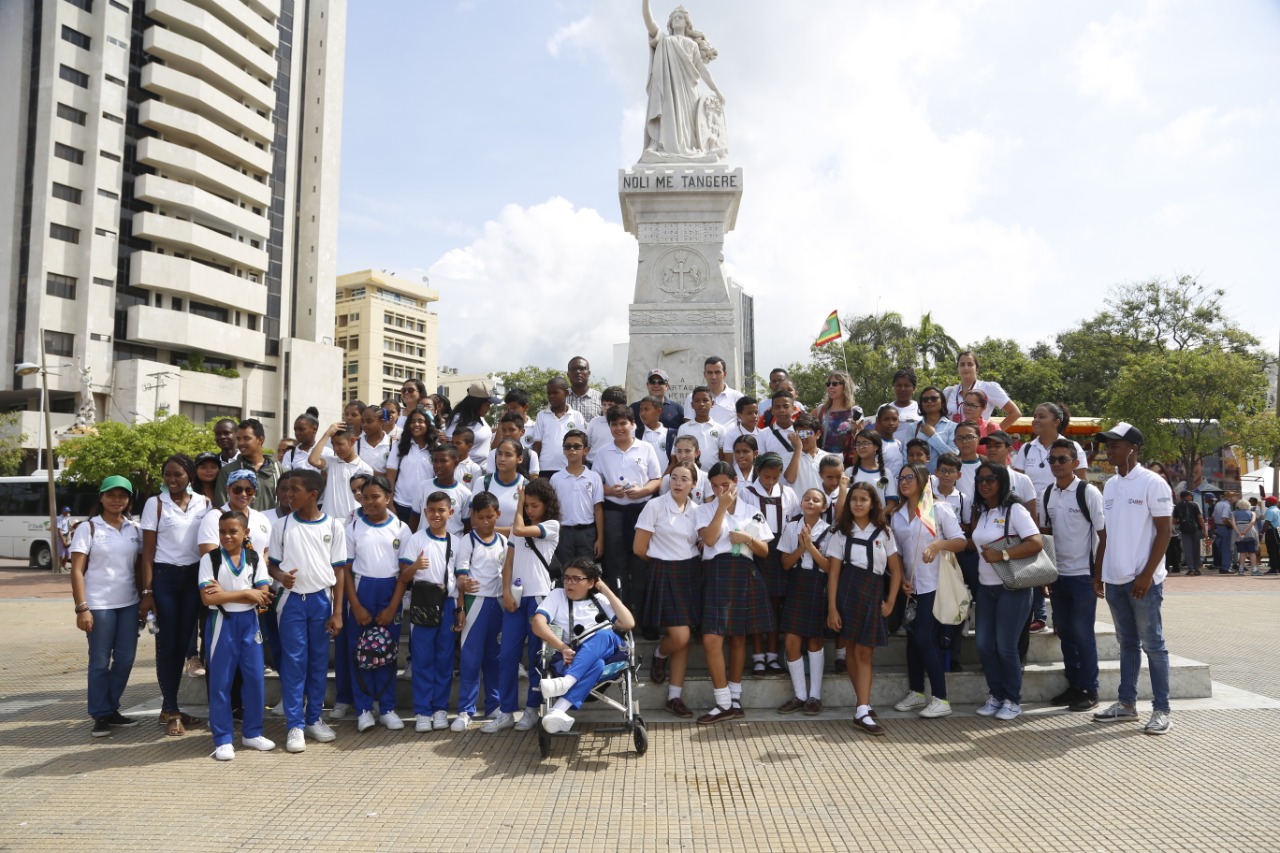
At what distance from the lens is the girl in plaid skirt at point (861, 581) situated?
524cm

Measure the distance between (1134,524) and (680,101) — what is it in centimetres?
813

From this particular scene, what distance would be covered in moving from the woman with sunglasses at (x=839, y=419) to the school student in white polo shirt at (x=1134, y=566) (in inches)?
77.8

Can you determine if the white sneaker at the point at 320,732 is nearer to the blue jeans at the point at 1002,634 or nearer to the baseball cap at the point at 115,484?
the baseball cap at the point at 115,484

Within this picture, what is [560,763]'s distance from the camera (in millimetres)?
4734

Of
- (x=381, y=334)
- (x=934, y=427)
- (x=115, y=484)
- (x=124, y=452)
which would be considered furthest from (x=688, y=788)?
(x=381, y=334)

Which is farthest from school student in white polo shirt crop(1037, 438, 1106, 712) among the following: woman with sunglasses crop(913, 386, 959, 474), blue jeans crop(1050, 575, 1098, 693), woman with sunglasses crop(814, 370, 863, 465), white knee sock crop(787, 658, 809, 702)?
white knee sock crop(787, 658, 809, 702)

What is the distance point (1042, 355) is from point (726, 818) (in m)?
43.3

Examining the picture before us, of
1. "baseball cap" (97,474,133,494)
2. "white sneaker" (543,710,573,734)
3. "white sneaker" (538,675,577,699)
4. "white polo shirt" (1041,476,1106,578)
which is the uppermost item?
"baseball cap" (97,474,133,494)

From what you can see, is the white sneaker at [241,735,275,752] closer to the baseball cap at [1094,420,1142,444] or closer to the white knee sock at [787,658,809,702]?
the white knee sock at [787,658,809,702]

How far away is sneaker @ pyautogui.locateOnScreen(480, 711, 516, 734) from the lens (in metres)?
5.29

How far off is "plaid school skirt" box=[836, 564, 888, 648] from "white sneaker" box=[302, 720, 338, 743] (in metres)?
3.33

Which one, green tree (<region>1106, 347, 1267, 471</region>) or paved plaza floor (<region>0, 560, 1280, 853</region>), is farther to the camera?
green tree (<region>1106, 347, 1267, 471</region>)

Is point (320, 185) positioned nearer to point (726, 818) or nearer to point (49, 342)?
point (49, 342)

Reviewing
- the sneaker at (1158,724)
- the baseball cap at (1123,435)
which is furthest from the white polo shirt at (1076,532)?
the sneaker at (1158,724)
